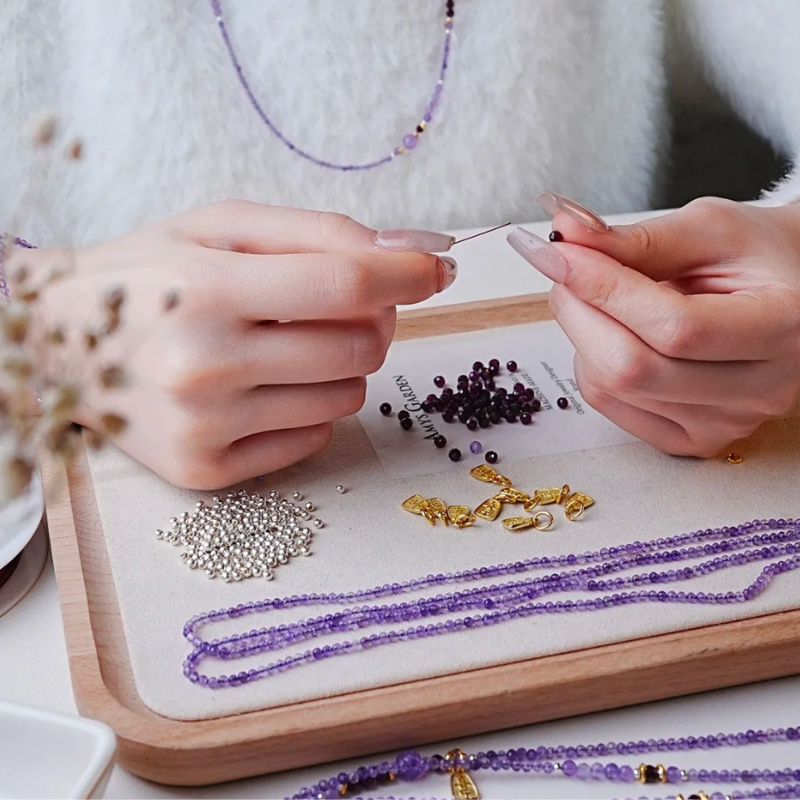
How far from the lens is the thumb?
0.62m

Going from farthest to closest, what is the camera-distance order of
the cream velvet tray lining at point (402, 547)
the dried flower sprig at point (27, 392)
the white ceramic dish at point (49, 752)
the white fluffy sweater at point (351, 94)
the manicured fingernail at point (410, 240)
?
the white fluffy sweater at point (351, 94), the manicured fingernail at point (410, 240), the cream velvet tray lining at point (402, 547), the white ceramic dish at point (49, 752), the dried flower sprig at point (27, 392)

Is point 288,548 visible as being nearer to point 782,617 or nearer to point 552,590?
point 552,590

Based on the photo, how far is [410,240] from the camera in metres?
0.63

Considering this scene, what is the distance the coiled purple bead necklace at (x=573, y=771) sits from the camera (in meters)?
0.48

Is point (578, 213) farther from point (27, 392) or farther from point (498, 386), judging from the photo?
point (27, 392)

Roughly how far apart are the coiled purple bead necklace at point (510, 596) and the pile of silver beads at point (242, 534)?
37 mm

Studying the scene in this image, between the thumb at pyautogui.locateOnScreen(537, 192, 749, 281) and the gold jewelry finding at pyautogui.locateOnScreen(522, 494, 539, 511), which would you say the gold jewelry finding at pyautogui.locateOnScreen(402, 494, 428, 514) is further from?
the thumb at pyautogui.locateOnScreen(537, 192, 749, 281)

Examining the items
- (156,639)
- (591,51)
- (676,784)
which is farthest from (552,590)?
(591,51)

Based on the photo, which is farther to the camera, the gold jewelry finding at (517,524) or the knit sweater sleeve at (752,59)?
the knit sweater sleeve at (752,59)

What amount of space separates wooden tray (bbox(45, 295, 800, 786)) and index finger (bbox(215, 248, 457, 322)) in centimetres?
20

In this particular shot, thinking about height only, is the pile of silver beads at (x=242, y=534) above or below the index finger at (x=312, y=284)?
below

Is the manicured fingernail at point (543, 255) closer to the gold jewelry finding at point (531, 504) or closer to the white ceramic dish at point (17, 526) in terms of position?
the gold jewelry finding at point (531, 504)

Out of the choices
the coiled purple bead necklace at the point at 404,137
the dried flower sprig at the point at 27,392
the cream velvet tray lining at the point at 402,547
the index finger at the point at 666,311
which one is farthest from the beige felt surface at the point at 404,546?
the coiled purple bead necklace at the point at 404,137

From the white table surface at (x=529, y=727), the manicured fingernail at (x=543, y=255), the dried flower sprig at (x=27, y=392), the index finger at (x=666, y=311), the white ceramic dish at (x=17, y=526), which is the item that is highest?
the dried flower sprig at (x=27, y=392)
